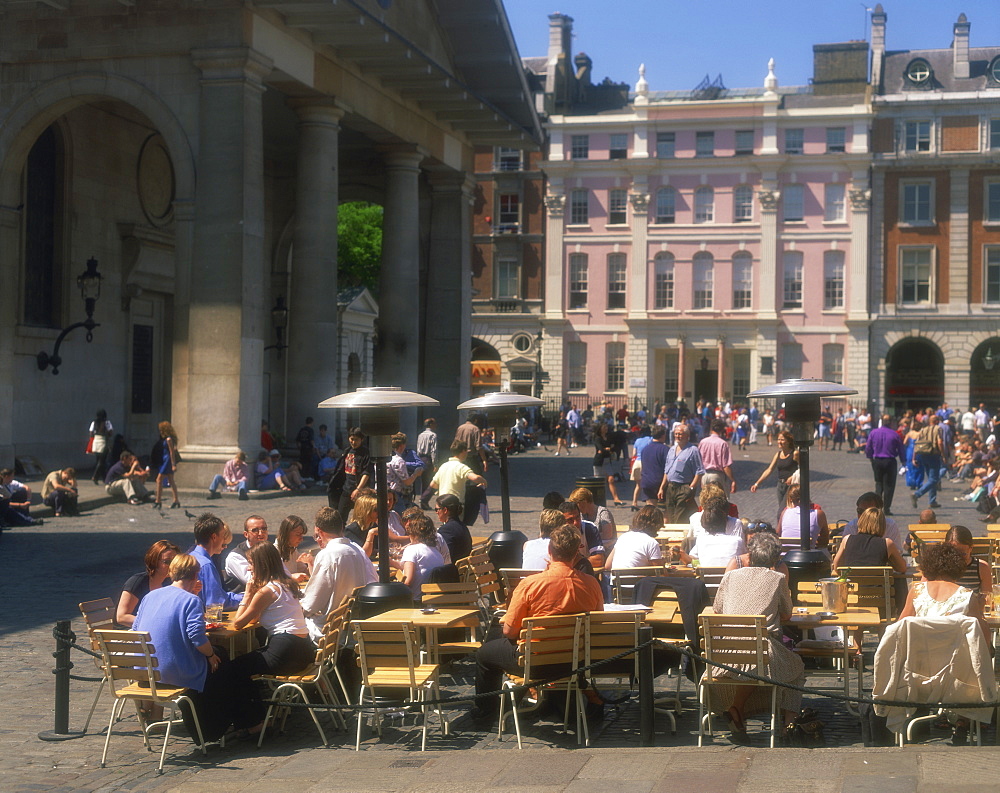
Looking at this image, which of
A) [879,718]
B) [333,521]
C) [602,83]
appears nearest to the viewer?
Answer: [879,718]

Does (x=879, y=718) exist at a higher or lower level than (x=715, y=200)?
lower

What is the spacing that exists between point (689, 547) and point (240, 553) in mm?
4353

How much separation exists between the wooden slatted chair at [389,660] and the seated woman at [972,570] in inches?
161

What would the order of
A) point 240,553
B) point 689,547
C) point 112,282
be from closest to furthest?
1. point 240,553
2. point 689,547
3. point 112,282

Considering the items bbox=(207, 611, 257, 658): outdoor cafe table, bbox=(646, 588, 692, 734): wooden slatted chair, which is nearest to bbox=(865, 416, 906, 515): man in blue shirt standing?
bbox=(646, 588, 692, 734): wooden slatted chair

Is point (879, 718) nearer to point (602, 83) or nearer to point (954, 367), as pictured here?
point (954, 367)

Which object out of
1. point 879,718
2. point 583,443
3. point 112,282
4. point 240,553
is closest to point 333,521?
point 240,553

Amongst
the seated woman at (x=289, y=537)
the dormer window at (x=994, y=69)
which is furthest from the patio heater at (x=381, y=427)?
the dormer window at (x=994, y=69)

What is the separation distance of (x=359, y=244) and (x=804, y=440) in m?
54.8

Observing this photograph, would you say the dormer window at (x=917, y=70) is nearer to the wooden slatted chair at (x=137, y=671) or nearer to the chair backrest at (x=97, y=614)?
the chair backrest at (x=97, y=614)

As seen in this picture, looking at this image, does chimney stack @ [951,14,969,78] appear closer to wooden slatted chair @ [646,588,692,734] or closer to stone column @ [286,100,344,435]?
stone column @ [286,100,344,435]

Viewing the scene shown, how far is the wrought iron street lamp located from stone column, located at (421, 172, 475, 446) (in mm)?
9365

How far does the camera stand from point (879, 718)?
782 centimetres

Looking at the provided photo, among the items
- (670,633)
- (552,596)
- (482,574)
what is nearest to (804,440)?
(482,574)
